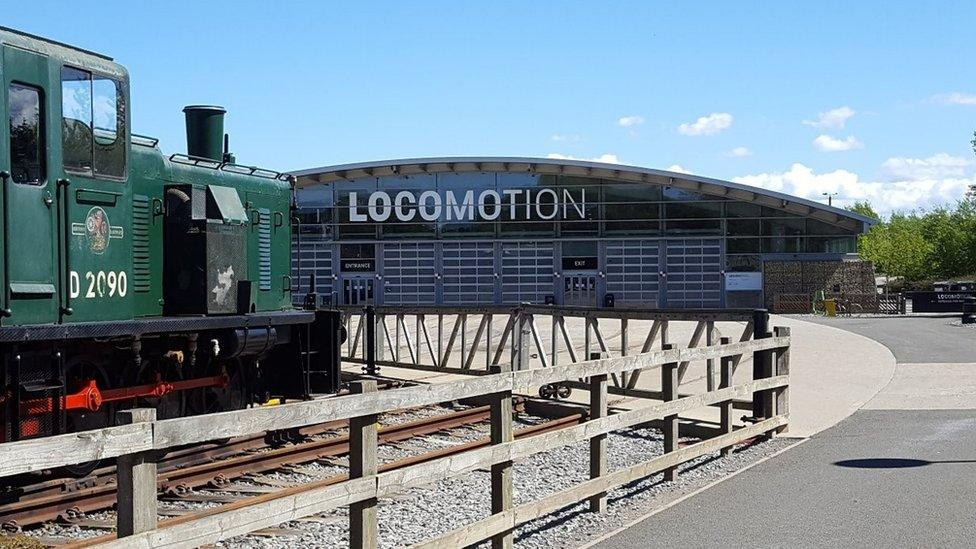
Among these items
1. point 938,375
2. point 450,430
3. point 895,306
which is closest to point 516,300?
point 895,306

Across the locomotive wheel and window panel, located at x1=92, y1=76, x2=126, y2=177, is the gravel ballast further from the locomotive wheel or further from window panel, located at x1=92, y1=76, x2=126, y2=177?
window panel, located at x1=92, y1=76, x2=126, y2=177

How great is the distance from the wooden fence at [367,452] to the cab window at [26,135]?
3105 millimetres

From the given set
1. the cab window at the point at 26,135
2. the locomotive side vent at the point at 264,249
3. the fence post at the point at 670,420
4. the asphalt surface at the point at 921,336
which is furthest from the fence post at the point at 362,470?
the asphalt surface at the point at 921,336

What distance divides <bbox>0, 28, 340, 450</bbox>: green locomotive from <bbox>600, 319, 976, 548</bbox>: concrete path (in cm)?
468

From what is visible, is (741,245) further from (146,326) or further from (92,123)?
(92,123)

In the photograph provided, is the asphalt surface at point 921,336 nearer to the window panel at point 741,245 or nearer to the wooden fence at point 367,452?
the window panel at point 741,245

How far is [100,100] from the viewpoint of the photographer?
946 centimetres

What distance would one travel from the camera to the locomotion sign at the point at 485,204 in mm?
54094

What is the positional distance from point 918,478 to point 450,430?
19.3 ft

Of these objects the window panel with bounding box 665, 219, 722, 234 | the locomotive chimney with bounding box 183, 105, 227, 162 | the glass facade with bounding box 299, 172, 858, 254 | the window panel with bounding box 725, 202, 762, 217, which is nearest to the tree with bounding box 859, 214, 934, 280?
the glass facade with bounding box 299, 172, 858, 254

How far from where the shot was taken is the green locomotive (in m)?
8.53

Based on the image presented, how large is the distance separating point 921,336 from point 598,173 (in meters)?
23.4

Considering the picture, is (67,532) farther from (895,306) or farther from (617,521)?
(895,306)

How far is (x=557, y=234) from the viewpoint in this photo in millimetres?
54375
